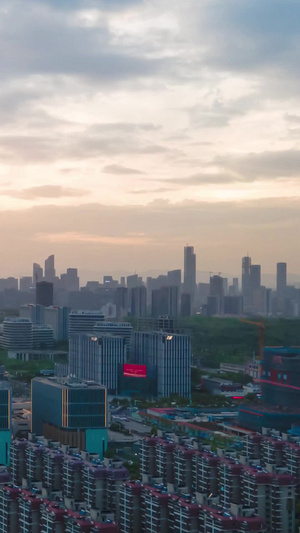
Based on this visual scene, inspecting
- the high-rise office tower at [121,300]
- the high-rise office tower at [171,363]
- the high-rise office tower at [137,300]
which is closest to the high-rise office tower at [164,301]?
the high-rise office tower at [137,300]

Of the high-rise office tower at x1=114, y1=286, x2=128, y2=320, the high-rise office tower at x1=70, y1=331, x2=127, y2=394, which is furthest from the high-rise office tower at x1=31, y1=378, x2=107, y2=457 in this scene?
the high-rise office tower at x1=114, y1=286, x2=128, y2=320

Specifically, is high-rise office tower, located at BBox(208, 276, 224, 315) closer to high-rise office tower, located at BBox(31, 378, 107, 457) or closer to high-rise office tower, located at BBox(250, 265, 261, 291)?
high-rise office tower, located at BBox(250, 265, 261, 291)

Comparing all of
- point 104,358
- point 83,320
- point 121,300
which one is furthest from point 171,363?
point 121,300

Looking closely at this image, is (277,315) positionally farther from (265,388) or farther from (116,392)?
(265,388)

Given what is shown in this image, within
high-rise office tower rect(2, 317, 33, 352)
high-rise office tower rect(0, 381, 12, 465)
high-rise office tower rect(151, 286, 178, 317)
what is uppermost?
high-rise office tower rect(151, 286, 178, 317)

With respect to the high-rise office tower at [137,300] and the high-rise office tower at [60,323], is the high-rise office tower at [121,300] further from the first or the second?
the high-rise office tower at [60,323]

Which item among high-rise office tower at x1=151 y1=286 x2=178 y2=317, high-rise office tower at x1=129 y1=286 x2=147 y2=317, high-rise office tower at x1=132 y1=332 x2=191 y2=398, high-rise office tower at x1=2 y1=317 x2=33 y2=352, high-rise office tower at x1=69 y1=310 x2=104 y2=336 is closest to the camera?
high-rise office tower at x1=132 y1=332 x2=191 y2=398

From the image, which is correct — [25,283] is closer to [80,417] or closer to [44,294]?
[44,294]

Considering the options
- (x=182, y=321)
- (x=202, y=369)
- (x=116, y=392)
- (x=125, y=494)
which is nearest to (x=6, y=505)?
(x=125, y=494)
